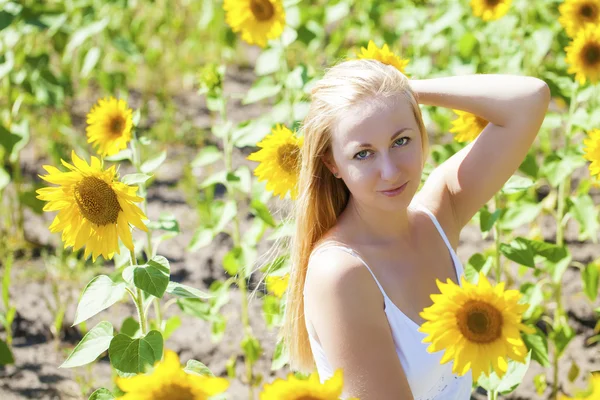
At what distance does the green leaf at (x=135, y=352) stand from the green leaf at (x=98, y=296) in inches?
3.0

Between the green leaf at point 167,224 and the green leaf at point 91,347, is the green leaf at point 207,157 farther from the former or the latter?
the green leaf at point 91,347

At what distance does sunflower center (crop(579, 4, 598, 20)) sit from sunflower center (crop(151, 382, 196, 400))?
1.75m

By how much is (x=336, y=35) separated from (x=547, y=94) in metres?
1.88

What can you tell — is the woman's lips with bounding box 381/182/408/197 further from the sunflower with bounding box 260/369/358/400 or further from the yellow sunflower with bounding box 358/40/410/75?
the sunflower with bounding box 260/369/358/400

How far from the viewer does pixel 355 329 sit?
1.46m

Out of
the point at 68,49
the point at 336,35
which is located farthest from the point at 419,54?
the point at 68,49

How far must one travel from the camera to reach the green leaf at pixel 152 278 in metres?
1.43

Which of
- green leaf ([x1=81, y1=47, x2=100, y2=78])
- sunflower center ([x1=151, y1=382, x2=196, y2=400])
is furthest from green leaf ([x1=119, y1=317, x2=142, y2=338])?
green leaf ([x1=81, y1=47, x2=100, y2=78])

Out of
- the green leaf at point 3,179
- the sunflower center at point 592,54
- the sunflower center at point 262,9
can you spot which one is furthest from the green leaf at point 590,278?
the green leaf at point 3,179

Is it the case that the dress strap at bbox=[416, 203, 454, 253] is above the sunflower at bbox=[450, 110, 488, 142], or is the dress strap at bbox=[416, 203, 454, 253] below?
below

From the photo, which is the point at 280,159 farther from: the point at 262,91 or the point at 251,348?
the point at 251,348

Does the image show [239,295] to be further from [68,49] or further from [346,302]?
[346,302]

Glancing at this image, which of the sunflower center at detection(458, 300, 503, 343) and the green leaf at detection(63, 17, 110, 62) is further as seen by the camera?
the green leaf at detection(63, 17, 110, 62)

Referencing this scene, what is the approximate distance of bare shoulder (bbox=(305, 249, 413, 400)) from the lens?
4.78ft
